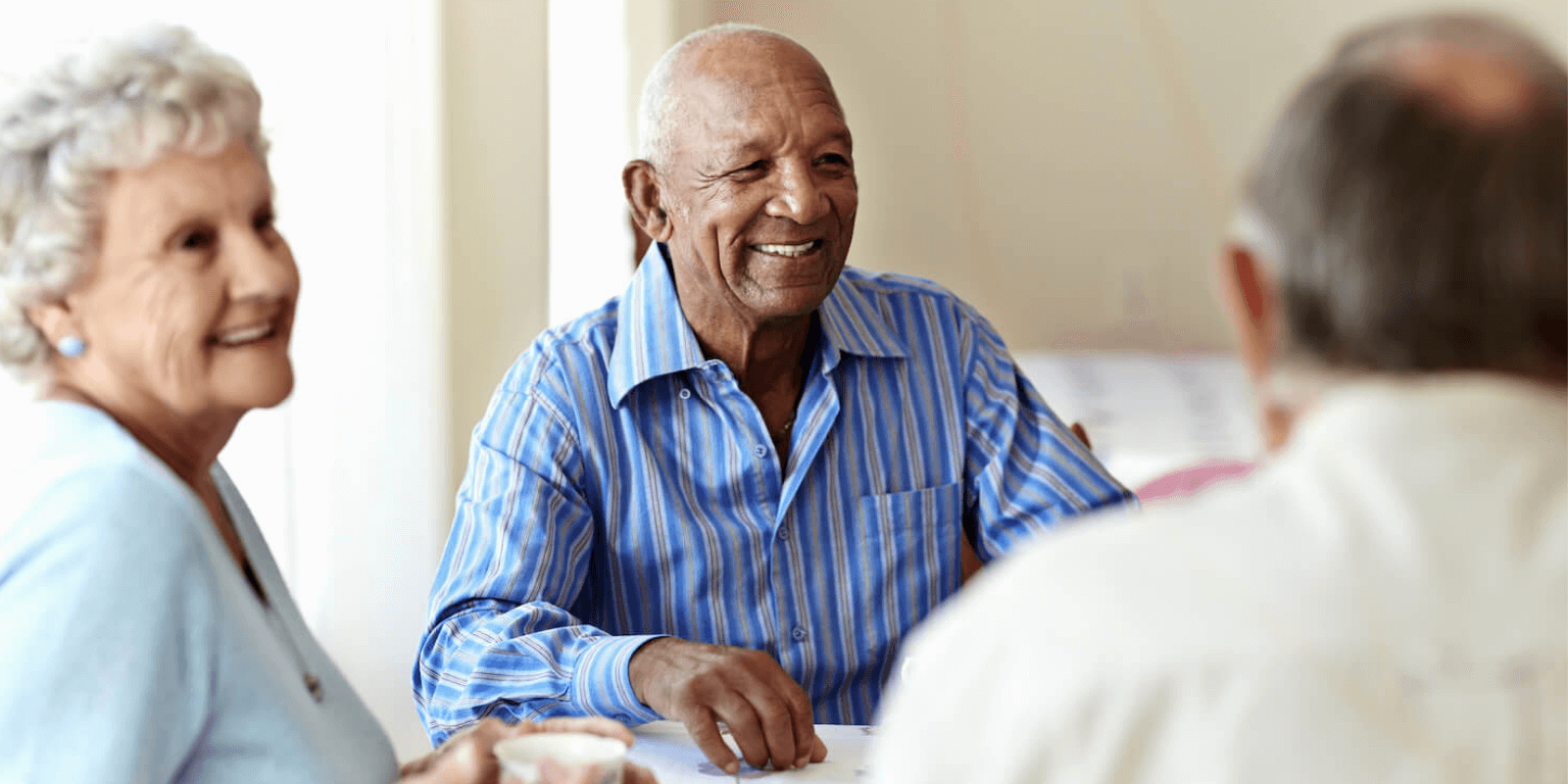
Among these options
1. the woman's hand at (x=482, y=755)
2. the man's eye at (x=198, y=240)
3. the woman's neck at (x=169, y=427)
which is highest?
the man's eye at (x=198, y=240)

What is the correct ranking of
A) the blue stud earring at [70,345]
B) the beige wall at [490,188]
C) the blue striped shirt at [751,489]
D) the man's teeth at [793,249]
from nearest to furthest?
the blue stud earring at [70,345] → the blue striped shirt at [751,489] → the man's teeth at [793,249] → the beige wall at [490,188]

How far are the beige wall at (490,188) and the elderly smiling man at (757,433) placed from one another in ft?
3.16

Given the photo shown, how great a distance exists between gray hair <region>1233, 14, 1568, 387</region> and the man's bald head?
1.07 m

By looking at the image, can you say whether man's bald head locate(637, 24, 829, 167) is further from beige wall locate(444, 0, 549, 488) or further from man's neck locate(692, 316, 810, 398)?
beige wall locate(444, 0, 549, 488)

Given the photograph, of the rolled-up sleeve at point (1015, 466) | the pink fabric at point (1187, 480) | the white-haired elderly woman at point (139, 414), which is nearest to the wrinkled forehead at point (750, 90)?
the rolled-up sleeve at point (1015, 466)

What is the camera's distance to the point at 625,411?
1554 mm

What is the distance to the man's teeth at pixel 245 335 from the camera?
0.90m

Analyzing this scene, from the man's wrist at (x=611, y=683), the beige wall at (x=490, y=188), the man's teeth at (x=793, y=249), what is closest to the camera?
the man's wrist at (x=611, y=683)

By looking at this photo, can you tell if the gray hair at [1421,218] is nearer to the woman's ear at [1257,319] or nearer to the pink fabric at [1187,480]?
the woman's ear at [1257,319]

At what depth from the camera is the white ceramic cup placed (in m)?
0.92

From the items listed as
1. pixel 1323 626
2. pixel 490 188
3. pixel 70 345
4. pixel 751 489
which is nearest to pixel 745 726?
pixel 751 489

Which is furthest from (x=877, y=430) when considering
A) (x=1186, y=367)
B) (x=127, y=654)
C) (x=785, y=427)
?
(x=1186, y=367)

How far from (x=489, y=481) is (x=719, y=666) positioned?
1.29 ft

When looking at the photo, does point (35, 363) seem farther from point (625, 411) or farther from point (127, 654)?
point (625, 411)
